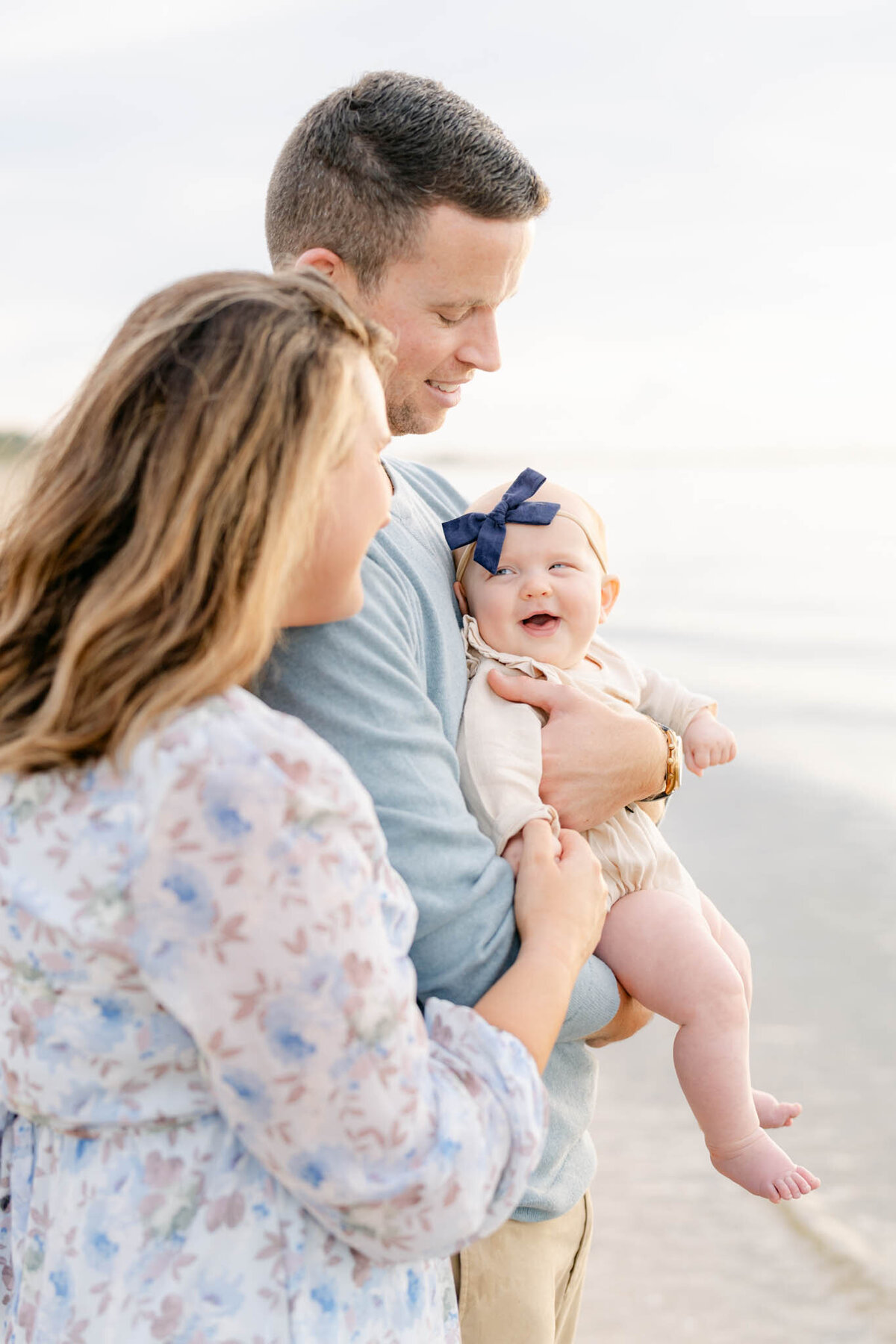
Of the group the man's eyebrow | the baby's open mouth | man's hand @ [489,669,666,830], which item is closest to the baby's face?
the baby's open mouth

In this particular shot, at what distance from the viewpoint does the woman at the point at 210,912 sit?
0.96m

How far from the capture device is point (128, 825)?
3.26 feet

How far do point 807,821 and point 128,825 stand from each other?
391cm

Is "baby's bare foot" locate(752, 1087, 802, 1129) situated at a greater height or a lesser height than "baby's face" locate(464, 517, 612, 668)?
lesser

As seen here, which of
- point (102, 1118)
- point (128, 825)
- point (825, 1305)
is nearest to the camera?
point (128, 825)

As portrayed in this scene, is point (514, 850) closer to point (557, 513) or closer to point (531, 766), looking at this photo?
point (531, 766)

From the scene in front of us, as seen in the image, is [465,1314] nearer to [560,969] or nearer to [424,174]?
[560,969]

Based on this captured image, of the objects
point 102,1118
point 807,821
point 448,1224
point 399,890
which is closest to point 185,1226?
point 102,1118

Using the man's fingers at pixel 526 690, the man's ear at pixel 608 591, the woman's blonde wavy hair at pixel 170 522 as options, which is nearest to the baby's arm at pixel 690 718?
the man's ear at pixel 608 591

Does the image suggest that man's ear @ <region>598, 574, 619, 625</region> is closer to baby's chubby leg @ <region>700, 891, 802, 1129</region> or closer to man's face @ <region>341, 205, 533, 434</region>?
man's face @ <region>341, 205, 533, 434</region>

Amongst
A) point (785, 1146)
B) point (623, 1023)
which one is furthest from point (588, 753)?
point (785, 1146)

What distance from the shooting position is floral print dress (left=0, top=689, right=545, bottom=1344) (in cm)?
96

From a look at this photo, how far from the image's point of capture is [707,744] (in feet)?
7.02

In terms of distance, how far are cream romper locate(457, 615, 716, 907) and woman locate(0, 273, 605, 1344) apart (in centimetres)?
49
